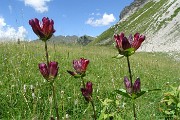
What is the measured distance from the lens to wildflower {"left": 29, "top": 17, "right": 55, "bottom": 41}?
8.58 feet

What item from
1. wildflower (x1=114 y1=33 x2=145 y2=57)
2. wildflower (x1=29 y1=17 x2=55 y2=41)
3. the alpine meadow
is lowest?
the alpine meadow

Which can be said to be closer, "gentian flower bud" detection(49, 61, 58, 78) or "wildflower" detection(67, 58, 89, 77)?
"gentian flower bud" detection(49, 61, 58, 78)

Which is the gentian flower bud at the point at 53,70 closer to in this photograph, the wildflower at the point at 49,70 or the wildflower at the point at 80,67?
the wildflower at the point at 49,70

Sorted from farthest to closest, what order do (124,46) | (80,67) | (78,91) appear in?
(78,91) → (80,67) → (124,46)

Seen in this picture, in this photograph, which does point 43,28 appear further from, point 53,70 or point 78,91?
point 78,91

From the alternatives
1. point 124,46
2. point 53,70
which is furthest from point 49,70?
point 124,46

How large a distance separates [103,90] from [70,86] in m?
0.89

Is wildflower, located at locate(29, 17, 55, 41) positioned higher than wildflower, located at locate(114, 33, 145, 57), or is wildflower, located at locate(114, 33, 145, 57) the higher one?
wildflower, located at locate(29, 17, 55, 41)

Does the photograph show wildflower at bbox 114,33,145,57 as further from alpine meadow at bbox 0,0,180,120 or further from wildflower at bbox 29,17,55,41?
wildflower at bbox 29,17,55,41

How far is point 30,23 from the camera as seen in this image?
268cm

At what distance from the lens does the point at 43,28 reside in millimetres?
2654

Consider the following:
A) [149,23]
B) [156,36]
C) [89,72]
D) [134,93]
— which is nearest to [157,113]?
[134,93]

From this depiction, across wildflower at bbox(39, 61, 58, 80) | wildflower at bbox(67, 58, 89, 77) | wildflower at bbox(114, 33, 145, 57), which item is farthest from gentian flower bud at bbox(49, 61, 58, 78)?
wildflower at bbox(114, 33, 145, 57)

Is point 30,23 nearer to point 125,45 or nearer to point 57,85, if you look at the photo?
point 125,45
